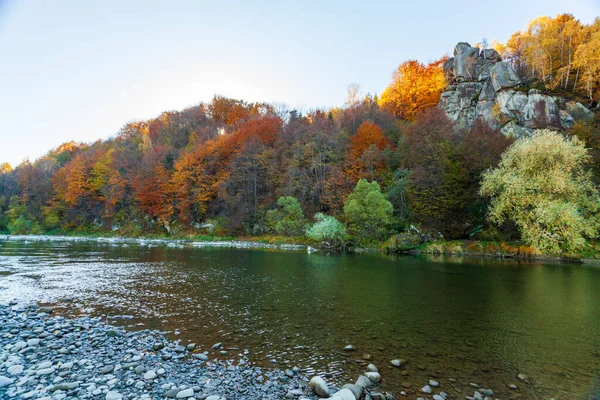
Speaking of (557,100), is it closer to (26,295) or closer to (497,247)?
(497,247)

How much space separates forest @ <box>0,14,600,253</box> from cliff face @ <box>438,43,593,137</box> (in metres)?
3.63

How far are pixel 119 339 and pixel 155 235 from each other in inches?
2278

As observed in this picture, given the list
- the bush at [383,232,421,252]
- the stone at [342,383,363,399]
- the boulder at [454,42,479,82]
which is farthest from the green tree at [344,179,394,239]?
the boulder at [454,42,479,82]

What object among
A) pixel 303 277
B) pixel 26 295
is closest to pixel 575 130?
pixel 303 277

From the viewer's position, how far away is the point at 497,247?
3109 cm

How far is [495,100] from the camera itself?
2028 inches

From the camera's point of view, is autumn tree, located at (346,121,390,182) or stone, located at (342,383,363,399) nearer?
stone, located at (342,383,363,399)

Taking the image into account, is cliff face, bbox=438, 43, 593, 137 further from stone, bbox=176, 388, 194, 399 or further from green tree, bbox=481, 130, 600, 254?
stone, bbox=176, 388, 194, 399

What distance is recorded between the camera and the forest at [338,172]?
35719 mm

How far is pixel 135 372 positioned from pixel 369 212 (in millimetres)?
32752

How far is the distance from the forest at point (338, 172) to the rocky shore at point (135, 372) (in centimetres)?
3006

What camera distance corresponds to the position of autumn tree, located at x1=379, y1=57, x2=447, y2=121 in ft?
209

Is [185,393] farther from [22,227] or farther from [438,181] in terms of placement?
[22,227]

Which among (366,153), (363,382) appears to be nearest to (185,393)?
(363,382)
